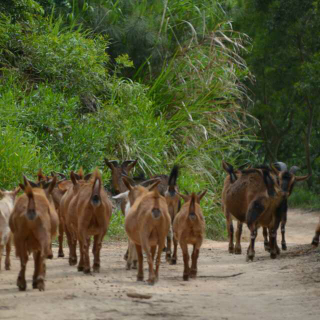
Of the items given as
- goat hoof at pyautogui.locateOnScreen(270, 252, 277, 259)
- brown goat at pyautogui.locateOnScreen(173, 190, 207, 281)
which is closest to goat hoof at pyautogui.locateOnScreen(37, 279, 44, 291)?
brown goat at pyautogui.locateOnScreen(173, 190, 207, 281)

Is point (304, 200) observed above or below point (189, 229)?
above

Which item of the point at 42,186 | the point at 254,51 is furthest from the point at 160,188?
the point at 254,51

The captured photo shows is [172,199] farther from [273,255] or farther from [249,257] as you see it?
[273,255]

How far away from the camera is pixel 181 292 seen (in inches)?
372

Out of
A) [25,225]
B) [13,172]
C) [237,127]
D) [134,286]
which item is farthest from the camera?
[237,127]

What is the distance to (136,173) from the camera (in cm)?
1903

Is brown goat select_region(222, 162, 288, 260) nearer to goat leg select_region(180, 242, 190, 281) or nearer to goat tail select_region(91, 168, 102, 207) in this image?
goat leg select_region(180, 242, 190, 281)

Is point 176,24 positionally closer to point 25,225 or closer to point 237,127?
point 237,127

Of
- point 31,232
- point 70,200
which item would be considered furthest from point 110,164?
point 31,232

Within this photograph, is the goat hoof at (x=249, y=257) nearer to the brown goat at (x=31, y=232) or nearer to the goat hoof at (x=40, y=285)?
the brown goat at (x=31, y=232)

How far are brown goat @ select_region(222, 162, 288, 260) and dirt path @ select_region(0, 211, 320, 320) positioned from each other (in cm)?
51

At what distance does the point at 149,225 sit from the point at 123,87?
36.8 feet

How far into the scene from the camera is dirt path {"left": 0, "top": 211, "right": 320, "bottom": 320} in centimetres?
802

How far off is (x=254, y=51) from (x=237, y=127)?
10.9 m
